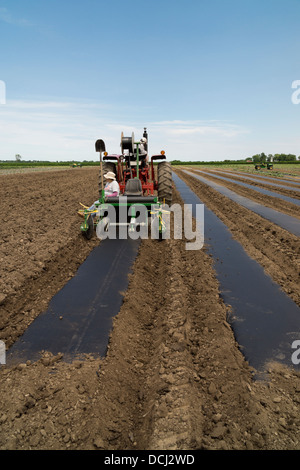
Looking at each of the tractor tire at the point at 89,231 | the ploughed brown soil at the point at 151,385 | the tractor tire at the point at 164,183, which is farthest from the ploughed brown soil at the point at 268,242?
the tractor tire at the point at 89,231

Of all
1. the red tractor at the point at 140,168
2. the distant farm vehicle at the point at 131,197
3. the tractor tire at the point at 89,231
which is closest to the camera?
the distant farm vehicle at the point at 131,197

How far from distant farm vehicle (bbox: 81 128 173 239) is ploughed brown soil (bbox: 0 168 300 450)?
2.29m

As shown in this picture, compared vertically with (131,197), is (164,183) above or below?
above

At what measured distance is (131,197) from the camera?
705 cm

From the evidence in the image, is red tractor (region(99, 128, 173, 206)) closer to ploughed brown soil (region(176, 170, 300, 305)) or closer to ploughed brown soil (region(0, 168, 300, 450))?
ploughed brown soil (region(176, 170, 300, 305))

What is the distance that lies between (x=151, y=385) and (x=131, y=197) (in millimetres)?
4894

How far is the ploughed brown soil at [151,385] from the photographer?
2.26 m

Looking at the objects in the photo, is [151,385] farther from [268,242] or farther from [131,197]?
[268,242]

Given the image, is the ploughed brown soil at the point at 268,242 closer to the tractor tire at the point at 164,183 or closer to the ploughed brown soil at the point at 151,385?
the ploughed brown soil at the point at 151,385

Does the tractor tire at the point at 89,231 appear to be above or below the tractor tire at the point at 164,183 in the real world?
below

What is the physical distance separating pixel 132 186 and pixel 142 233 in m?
1.30

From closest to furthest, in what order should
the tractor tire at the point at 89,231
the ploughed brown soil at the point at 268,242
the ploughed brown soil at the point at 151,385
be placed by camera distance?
the ploughed brown soil at the point at 151,385 → the ploughed brown soil at the point at 268,242 → the tractor tire at the point at 89,231

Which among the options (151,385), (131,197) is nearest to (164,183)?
(131,197)

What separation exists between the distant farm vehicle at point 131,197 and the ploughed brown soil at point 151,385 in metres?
2.29
